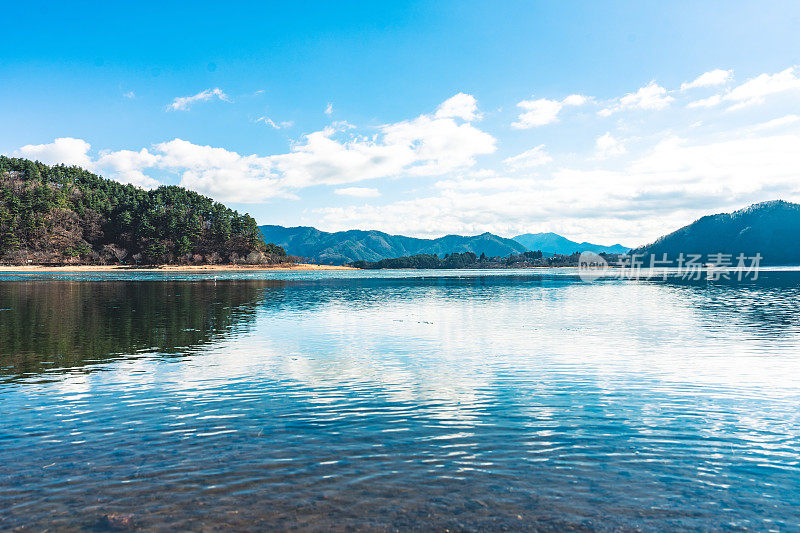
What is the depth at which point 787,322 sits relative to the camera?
4775 centimetres

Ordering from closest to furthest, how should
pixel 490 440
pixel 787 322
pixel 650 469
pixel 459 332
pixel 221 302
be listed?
pixel 650 469
pixel 490 440
pixel 459 332
pixel 787 322
pixel 221 302

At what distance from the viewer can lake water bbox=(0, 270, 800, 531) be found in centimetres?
1077

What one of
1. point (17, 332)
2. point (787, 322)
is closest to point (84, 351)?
point (17, 332)

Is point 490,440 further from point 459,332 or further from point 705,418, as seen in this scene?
point 459,332

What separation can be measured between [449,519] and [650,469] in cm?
688

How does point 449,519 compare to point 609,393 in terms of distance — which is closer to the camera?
point 449,519

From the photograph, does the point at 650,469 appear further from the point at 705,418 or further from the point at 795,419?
the point at 795,419

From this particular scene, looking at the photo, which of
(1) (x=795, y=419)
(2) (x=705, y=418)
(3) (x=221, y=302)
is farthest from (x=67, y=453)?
(3) (x=221, y=302)

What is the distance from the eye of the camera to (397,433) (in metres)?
16.0

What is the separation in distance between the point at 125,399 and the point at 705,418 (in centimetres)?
2410

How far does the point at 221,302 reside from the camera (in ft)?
229

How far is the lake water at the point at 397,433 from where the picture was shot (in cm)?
1077

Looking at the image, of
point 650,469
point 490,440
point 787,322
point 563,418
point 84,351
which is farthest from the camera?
point 787,322

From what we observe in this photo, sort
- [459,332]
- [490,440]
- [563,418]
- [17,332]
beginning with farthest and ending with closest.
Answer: [459,332]
[17,332]
[563,418]
[490,440]
